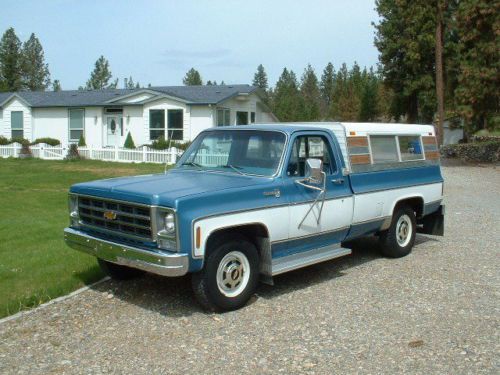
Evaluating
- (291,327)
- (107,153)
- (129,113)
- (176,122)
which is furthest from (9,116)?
(291,327)

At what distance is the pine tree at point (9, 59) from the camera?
225 feet

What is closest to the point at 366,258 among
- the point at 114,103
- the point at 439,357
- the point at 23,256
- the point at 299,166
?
the point at 299,166

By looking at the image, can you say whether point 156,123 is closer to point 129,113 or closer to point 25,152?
point 129,113

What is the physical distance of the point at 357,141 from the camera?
764 centimetres

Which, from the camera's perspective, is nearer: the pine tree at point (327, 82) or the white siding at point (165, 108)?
the white siding at point (165, 108)

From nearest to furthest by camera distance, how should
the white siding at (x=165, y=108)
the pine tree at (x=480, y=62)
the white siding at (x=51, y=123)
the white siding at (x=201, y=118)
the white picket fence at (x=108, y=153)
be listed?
the white picket fence at (x=108, y=153), the pine tree at (x=480, y=62), the white siding at (x=201, y=118), the white siding at (x=165, y=108), the white siding at (x=51, y=123)

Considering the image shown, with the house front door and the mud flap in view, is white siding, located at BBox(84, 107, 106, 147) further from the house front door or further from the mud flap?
the mud flap

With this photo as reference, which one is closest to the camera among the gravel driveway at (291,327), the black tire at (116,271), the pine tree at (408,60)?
the gravel driveway at (291,327)

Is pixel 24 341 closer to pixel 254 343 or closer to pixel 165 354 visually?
pixel 165 354

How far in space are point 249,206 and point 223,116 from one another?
2373cm

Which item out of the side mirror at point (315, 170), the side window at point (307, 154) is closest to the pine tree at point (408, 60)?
the side window at point (307, 154)

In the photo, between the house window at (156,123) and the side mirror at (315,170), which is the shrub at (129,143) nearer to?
the house window at (156,123)

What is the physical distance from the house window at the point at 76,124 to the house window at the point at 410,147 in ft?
86.7

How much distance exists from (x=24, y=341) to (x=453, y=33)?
39.5 m
